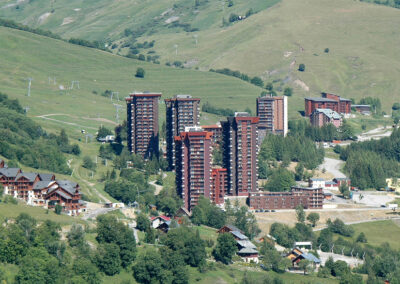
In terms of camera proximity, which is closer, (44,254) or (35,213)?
(44,254)

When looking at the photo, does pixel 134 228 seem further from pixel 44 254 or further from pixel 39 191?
pixel 44 254

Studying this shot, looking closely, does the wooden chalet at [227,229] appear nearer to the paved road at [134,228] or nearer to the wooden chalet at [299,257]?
the wooden chalet at [299,257]

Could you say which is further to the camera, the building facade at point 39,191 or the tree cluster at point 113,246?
the building facade at point 39,191

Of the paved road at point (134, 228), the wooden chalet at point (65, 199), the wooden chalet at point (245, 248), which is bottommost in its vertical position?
the wooden chalet at point (245, 248)

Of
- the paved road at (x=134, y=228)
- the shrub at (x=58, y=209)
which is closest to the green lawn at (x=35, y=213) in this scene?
the shrub at (x=58, y=209)

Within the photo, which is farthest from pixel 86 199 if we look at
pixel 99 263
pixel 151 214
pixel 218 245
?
pixel 99 263

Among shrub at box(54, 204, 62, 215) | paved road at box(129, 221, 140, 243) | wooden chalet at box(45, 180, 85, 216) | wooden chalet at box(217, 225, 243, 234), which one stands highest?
wooden chalet at box(45, 180, 85, 216)

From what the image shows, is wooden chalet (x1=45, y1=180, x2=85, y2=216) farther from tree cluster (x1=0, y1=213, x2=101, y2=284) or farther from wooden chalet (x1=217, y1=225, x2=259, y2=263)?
wooden chalet (x1=217, y1=225, x2=259, y2=263)

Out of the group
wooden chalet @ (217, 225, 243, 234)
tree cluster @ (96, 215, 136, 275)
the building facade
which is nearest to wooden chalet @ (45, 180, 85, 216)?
the building facade

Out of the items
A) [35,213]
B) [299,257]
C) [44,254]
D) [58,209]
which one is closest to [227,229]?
[299,257]

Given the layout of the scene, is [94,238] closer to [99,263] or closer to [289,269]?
[99,263]

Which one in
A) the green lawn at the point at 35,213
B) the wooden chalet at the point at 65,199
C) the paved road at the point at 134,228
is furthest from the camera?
the wooden chalet at the point at 65,199
